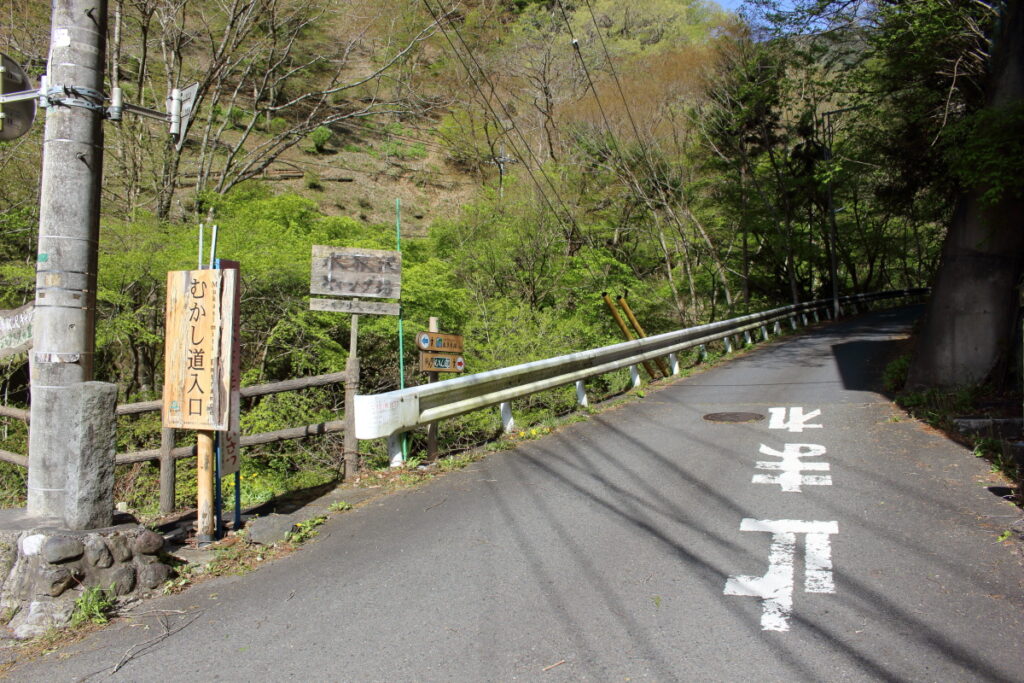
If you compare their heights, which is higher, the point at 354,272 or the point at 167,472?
the point at 354,272

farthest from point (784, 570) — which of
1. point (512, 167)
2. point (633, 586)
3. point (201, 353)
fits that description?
point (512, 167)

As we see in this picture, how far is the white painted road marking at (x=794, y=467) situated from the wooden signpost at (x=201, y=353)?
15.4 feet

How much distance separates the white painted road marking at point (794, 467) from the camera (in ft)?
23.5

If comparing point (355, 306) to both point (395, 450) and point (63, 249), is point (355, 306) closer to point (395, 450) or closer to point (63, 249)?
point (395, 450)

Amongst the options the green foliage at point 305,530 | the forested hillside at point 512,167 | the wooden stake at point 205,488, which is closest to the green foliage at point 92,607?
the wooden stake at point 205,488

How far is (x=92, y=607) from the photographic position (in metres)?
4.74

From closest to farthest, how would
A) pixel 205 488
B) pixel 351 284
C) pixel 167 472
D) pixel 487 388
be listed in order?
pixel 205 488 < pixel 167 472 < pixel 351 284 < pixel 487 388

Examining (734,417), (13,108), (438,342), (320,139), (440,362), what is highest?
(320,139)

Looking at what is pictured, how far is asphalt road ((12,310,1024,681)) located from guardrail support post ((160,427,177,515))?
193 centimetres

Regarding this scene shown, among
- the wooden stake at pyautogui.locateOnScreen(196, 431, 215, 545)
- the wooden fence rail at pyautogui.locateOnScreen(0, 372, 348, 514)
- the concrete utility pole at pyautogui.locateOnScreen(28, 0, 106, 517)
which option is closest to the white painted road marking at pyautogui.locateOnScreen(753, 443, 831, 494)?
the wooden fence rail at pyautogui.locateOnScreen(0, 372, 348, 514)

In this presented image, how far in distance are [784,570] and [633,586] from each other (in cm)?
101

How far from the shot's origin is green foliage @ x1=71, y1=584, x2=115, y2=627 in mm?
4688

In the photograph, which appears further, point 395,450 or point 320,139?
point 320,139

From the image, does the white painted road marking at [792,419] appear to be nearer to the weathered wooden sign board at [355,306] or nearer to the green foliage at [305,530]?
the weathered wooden sign board at [355,306]
